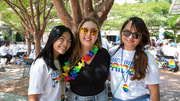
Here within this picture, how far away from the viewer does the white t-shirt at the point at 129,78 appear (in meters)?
1.67

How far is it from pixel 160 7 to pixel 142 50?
23.2 meters

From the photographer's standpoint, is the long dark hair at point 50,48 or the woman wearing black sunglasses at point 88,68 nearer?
the long dark hair at point 50,48

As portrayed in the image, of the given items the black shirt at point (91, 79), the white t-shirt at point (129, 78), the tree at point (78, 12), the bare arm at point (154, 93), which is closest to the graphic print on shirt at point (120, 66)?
the white t-shirt at point (129, 78)

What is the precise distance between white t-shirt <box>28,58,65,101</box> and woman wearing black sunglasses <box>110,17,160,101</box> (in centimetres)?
71

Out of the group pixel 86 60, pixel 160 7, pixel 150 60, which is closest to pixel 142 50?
pixel 150 60

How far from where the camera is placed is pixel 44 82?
1718mm

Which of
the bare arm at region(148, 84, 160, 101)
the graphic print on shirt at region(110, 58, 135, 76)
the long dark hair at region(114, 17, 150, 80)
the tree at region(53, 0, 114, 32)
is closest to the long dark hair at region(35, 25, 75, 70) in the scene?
the graphic print on shirt at region(110, 58, 135, 76)

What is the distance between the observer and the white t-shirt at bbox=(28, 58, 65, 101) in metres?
1.64

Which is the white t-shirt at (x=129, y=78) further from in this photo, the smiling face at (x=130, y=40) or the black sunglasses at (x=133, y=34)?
the black sunglasses at (x=133, y=34)

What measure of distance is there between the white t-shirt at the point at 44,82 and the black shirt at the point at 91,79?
24 cm

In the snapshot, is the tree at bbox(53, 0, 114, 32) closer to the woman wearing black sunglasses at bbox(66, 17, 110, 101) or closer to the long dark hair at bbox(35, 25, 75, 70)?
the woman wearing black sunglasses at bbox(66, 17, 110, 101)

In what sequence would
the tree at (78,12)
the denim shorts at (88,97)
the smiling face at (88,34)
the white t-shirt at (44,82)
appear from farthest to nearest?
the tree at (78,12) < the smiling face at (88,34) < the denim shorts at (88,97) < the white t-shirt at (44,82)

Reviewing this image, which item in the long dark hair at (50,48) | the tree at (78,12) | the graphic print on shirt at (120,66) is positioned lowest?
the graphic print on shirt at (120,66)

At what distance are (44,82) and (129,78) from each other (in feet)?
3.25
